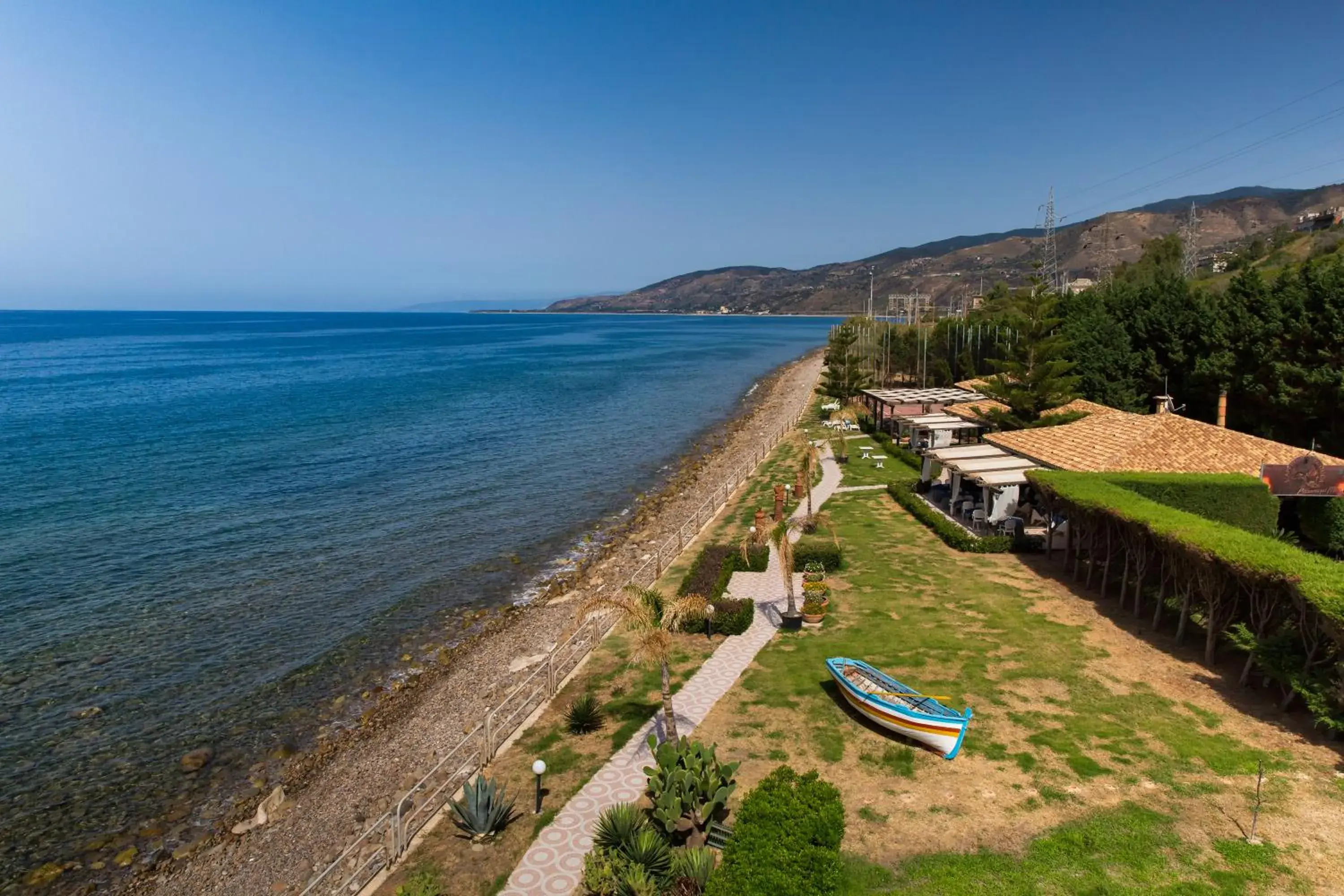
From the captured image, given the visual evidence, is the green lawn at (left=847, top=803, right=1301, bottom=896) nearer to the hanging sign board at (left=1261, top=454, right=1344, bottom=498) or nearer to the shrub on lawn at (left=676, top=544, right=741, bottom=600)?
the shrub on lawn at (left=676, top=544, right=741, bottom=600)

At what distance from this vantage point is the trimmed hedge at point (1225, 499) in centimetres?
1748

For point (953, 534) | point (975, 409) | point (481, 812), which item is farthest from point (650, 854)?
point (975, 409)

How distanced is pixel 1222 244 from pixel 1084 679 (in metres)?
217

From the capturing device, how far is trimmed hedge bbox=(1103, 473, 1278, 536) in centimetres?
1748

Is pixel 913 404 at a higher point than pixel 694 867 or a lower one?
higher

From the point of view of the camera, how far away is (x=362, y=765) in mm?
13719

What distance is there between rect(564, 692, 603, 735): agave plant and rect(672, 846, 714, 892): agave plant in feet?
13.5

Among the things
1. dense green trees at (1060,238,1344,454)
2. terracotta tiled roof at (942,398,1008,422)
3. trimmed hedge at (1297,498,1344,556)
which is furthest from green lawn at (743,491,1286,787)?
dense green trees at (1060,238,1344,454)

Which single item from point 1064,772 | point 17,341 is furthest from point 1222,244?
point 17,341

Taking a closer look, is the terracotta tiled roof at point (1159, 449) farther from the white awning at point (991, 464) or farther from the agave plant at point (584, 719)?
the agave plant at point (584, 719)

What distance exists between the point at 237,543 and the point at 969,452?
27.0 meters

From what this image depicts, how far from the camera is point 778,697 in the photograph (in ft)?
42.8

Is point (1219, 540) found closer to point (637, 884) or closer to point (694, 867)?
point (694, 867)

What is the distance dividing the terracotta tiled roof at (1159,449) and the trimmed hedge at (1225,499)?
1812 millimetres
